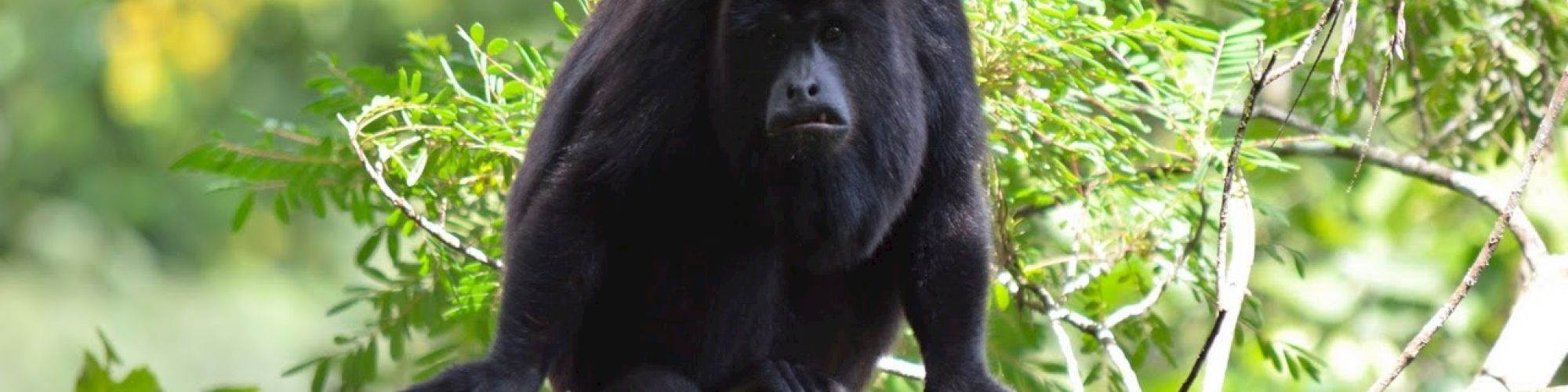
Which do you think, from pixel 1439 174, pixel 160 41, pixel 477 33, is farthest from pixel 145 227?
pixel 1439 174

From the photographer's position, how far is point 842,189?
11.6 ft

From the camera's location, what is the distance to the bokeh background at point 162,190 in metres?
13.3

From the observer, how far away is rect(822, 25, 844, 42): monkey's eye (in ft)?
10.9

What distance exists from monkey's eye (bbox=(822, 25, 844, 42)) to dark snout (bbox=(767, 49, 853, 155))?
0.16 feet

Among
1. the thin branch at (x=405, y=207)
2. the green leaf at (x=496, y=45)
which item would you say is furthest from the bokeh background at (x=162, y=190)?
the thin branch at (x=405, y=207)

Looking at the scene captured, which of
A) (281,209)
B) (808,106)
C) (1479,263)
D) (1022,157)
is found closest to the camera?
(1479,263)

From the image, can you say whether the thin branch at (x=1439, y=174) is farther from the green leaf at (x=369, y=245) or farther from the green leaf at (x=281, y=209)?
the green leaf at (x=281, y=209)

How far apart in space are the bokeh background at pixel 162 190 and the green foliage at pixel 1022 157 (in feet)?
24.7

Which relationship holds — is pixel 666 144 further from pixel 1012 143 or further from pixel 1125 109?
pixel 1125 109

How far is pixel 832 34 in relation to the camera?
3332 mm

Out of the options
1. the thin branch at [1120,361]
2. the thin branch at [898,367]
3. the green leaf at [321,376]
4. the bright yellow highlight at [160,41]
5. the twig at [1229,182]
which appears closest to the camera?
the twig at [1229,182]

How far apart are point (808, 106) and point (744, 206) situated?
1.39 ft

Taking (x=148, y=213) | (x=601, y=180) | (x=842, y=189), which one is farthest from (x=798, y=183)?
(x=148, y=213)

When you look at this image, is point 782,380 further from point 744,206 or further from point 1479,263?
point 1479,263
